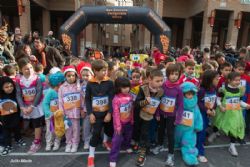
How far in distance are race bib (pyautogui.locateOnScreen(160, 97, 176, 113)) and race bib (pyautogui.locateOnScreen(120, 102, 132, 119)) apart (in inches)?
21.1

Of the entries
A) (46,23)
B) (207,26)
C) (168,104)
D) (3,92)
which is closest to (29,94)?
(3,92)

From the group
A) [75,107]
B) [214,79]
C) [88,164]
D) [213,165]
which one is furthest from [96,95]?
[213,165]

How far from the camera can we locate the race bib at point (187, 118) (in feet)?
10.6

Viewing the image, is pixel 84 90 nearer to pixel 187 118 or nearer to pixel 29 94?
pixel 29 94

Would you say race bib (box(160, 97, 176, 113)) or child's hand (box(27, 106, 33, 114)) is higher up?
race bib (box(160, 97, 176, 113))

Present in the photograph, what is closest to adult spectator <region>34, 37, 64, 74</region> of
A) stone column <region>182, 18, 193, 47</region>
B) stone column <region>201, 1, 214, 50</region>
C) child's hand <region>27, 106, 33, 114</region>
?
child's hand <region>27, 106, 33, 114</region>

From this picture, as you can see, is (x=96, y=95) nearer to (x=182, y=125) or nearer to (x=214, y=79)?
(x=182, y=125)

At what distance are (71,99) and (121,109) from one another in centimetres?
93

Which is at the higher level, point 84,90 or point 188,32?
point 188,32

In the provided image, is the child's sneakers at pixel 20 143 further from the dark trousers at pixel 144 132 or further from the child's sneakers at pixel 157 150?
the child's sneakers at pixel 157 150

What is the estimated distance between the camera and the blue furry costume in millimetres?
3219

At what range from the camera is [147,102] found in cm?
303

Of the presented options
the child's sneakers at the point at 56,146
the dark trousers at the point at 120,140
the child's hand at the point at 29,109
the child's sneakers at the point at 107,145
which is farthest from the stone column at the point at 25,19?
the dark trousers at the point at 120,140

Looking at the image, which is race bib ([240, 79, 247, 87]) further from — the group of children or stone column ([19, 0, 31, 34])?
stone column ([19, 0, 31, 34])
